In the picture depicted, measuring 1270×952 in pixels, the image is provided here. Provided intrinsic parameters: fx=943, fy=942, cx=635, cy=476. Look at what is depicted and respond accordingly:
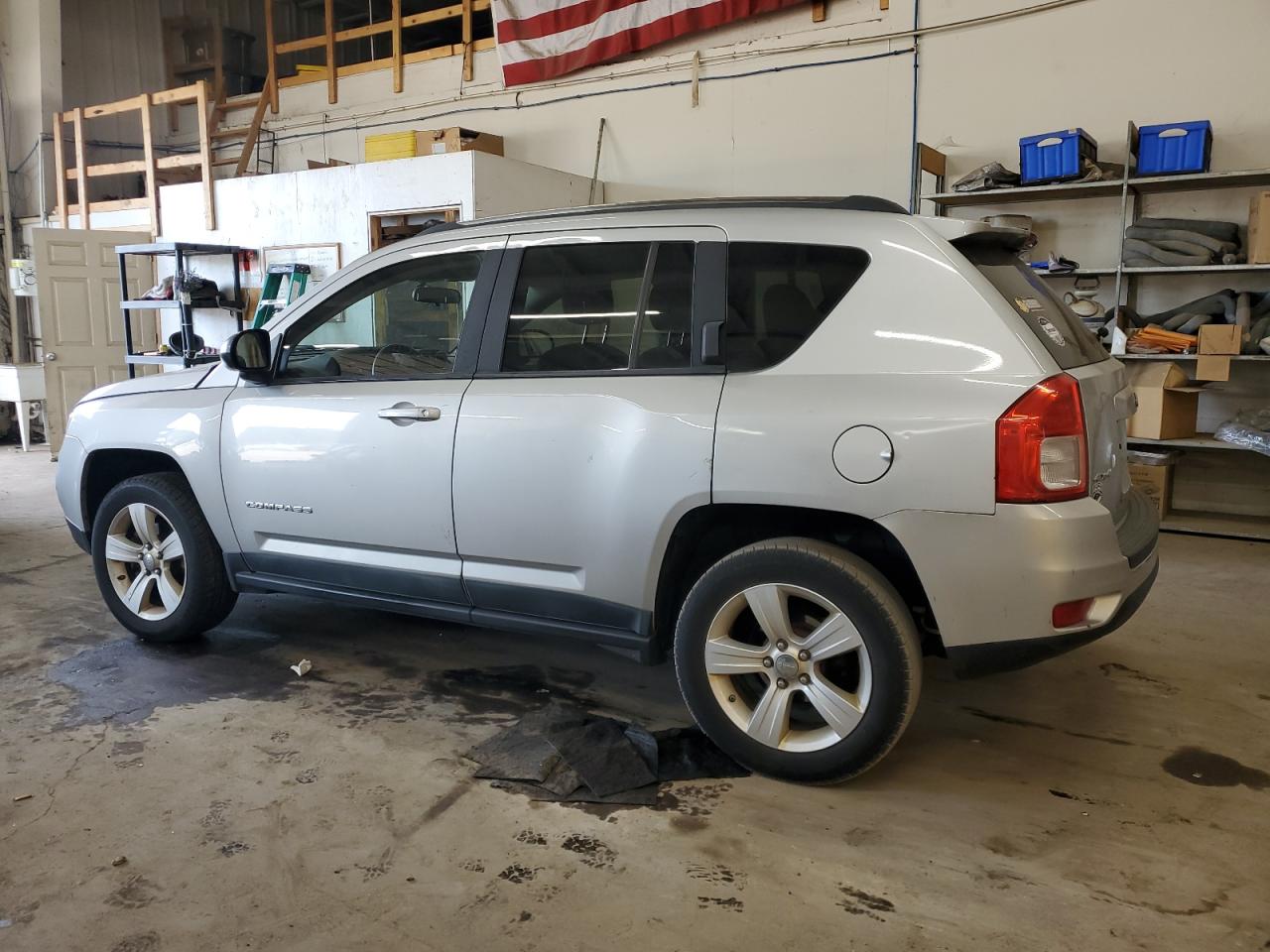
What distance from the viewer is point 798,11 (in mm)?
7789

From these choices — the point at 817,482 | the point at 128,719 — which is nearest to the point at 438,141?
the point at 128,719

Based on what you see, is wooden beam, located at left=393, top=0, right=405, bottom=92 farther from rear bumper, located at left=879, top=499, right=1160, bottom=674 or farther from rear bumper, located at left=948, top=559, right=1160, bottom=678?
rear bumper, located at left=948, top=559, right=1160, bottom=678

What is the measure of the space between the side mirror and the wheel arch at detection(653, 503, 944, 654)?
171cm

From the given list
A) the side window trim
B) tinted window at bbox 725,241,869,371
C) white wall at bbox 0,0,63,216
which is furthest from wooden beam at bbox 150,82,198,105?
tinted window at bbox 725,241,869,371

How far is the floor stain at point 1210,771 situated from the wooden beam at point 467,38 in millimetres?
8930

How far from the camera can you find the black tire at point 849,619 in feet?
8.31

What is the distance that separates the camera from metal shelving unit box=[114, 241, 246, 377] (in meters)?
8.37

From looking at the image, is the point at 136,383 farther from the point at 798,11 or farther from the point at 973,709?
the point at 798,11

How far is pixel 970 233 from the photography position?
105 inches

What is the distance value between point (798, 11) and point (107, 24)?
9445 mm

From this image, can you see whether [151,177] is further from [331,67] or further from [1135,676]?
[1135,676]

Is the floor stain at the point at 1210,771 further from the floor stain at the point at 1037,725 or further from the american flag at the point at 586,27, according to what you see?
the american flag at the point at 586,27

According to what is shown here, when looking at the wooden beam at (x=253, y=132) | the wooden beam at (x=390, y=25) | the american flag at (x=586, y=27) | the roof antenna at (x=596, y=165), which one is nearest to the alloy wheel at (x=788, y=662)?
the american flag at (x=586, y=27)

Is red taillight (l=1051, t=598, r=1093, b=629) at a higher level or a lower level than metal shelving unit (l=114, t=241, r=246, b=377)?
lower
